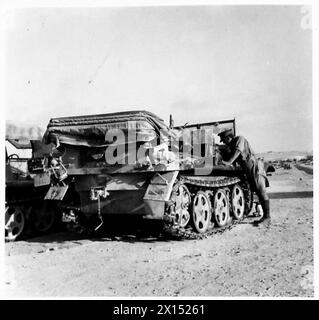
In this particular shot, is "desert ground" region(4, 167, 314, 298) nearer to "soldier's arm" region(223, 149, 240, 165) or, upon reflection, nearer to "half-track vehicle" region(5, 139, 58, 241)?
"half-track vehicle" region(5, 139, 58, 241)

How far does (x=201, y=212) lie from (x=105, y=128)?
279 cm

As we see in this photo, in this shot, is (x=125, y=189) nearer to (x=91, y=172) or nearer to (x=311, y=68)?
(x=91, y=172)

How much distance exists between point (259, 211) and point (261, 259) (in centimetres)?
546

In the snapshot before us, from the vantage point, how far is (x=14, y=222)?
30.2 feet

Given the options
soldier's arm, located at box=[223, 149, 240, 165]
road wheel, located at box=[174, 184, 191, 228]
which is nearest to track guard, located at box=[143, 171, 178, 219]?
road wheel, located at box=[174, 184, 191, 228]

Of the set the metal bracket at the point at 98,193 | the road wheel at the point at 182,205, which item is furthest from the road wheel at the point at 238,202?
the metal bracket at the point at 98,193

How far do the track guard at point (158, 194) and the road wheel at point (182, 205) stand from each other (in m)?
0.34

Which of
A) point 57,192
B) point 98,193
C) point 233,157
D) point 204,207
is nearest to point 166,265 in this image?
point 98,193

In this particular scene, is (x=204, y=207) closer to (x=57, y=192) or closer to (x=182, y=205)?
(x=182, y=205)

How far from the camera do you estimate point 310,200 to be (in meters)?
12.8

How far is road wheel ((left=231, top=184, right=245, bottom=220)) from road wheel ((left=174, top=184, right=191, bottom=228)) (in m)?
2.46

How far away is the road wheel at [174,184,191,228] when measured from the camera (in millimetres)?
7754

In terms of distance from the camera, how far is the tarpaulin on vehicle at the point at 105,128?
7.22 meters
